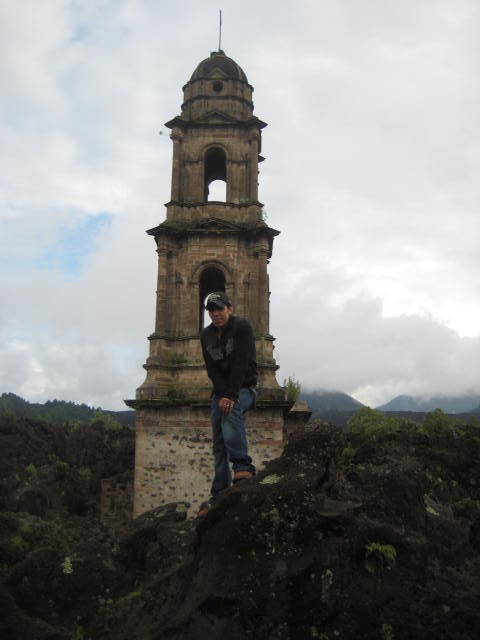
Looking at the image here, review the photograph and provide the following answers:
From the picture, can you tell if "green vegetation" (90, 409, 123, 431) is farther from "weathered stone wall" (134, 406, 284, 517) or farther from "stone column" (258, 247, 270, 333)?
"stone column" (258, 247, 270, 333)

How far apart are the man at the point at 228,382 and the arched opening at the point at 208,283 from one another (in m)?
12.2

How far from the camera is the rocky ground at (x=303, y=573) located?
2879mm

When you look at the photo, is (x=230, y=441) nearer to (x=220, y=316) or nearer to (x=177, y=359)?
(x=220, y=316)

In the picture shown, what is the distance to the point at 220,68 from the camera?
64.9 feet

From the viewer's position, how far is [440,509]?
3.86m

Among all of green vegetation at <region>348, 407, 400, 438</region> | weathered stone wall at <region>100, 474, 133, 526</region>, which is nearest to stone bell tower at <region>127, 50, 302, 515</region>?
weathered stone wall at <region>100, 474, 133, 526</region>

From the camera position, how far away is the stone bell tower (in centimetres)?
1474

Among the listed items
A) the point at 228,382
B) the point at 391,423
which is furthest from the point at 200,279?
the point at 391,423

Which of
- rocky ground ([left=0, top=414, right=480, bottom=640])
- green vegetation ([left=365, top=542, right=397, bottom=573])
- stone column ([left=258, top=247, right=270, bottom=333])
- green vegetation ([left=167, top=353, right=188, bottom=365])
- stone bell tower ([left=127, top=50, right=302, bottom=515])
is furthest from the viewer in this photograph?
stone column ([left=258, top=247, right=270, bottom=333])

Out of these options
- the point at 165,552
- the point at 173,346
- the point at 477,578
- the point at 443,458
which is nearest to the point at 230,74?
the point at 173,346

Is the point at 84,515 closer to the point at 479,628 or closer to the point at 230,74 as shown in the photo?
the point at 230,74

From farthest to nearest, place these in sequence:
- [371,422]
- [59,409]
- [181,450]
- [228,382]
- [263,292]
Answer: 1. [59,409]
2. [371,422]
3. [263,292]
4. [181,450]
5. [228,382]

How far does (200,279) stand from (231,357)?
12.6 meters

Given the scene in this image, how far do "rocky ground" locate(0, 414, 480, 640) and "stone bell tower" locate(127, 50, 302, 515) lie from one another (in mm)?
9946
